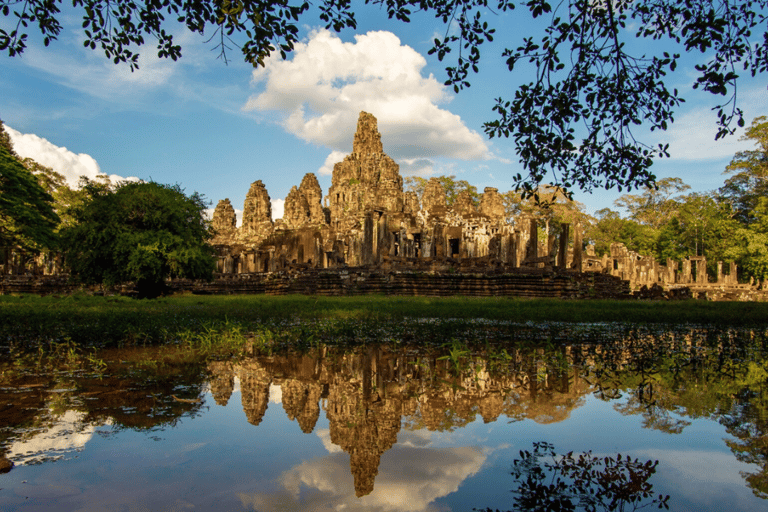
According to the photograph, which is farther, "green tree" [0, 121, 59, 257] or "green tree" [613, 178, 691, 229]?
"green tree" [613, 178, 691, 229]

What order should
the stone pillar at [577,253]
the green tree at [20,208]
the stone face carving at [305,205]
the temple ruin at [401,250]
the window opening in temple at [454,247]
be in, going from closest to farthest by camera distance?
Answer: the green tree at [20,208], the temple ruin at [401,250], the stone pillar at [577,253], the window opening in temple at [454,247], the stone face carving at [305,205]

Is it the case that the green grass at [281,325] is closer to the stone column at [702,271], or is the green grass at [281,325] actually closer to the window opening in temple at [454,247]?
the window opening in temple at [454,247]

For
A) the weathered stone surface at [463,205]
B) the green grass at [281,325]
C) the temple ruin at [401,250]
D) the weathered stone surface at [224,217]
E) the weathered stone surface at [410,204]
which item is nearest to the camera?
the green grass at [281,325]

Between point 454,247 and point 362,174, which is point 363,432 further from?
point 362,174

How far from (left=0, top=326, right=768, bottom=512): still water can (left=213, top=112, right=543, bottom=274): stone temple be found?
21073 mm

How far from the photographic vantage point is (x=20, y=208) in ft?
73.8

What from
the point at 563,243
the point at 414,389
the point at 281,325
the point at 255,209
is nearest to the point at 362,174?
the point at 255,209

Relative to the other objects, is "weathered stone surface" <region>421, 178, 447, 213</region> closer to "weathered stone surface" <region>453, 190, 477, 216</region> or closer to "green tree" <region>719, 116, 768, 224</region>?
"weathered stone surface" <region>453, 190, 477, 216</region>

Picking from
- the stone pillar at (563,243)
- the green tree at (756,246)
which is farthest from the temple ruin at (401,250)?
the green tree at (756,246)

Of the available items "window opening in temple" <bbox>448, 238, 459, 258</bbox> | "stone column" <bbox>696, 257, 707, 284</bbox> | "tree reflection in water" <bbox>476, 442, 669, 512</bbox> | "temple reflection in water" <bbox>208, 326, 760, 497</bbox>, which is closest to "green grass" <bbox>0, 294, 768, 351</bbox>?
"temple reflection in water" <bbox>208, 326, 760, 497</bbox>

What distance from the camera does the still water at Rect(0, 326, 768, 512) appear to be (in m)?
2.40

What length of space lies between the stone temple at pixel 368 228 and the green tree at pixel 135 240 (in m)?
10.4

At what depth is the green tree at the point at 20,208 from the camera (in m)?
22.6

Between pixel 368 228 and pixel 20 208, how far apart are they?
61.7 feet
